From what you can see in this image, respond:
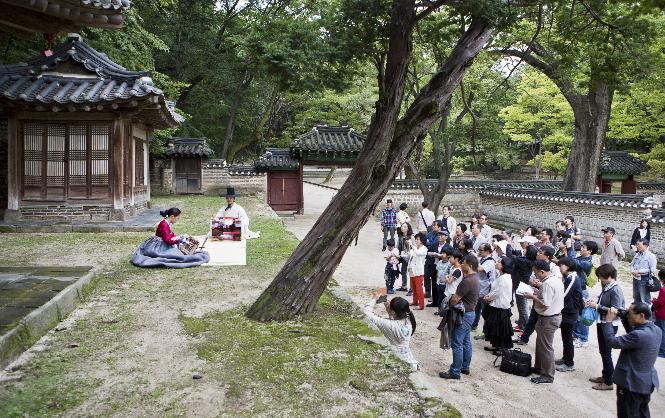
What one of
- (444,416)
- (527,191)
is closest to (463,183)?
(527,191)

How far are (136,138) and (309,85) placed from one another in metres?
11.2

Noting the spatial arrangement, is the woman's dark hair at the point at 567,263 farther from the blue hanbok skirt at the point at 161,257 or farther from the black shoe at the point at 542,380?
the blue hanbok skirt at the point at 161,257

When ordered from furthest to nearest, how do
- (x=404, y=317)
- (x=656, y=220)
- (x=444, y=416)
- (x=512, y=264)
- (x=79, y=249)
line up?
(x=656, y=220), (x=79, y=249), (x=512, y=264), (x=404, y=317), (x=444, y=416)

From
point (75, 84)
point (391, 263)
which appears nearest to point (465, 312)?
point (391, 263)

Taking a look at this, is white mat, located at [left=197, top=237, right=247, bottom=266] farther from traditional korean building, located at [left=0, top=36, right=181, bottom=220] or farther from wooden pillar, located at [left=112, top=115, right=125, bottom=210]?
traditional korean building, located at [left=0, top=36, right=181, bottom=220]

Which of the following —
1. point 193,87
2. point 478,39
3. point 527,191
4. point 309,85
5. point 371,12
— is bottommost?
point 527,191

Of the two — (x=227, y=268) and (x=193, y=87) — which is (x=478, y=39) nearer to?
(x=227, y=268)

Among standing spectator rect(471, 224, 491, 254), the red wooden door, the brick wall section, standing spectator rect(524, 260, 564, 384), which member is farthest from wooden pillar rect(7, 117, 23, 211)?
the brick wall section

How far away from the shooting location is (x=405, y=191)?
27516 millimetres

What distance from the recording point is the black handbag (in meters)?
6.67

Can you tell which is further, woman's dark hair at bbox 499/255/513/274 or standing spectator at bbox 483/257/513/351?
woman's dark hair at bbox 499/255/513/274

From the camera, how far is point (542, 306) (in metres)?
A: 6.39

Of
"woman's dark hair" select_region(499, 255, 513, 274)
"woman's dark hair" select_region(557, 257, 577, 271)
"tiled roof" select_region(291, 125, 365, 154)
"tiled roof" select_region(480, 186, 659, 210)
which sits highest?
"tiled roof" select_region(291, 125, 365, 154)

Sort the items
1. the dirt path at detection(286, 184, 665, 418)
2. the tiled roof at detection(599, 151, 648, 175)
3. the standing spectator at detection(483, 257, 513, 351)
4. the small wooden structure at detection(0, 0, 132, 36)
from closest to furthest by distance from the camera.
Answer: the small wooden structure at detection(0, 0, 132, 36) → the dirt path at detection(286, 184, 665, 418) → the standing spectator at detection(483, 257, 513, 351) → the tiled roof at detection(599, 151, 648, 175)
